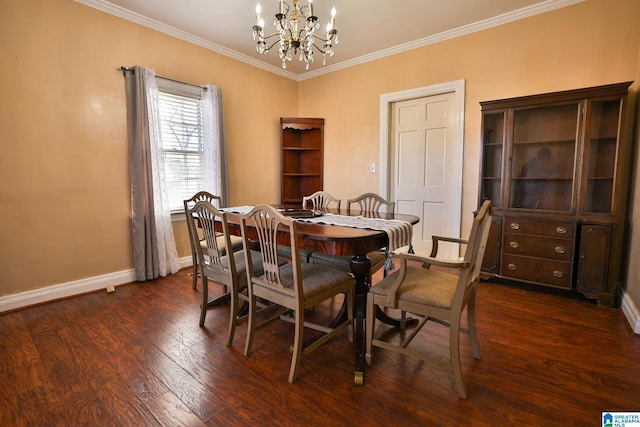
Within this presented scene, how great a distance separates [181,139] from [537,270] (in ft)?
13.0

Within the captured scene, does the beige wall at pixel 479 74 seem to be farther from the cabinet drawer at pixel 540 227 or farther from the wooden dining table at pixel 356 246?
the wooden dining table at pixel 356 246

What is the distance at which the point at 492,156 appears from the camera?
3.20m

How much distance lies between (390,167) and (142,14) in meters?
3.28

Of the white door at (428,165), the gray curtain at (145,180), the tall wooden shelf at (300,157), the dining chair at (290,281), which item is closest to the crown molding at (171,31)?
the gray curtain at (145,180)

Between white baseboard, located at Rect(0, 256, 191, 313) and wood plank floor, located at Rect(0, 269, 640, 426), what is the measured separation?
130 millimetres

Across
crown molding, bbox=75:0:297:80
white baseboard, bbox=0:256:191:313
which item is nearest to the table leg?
white baseboard, bbox=0:256:191:313

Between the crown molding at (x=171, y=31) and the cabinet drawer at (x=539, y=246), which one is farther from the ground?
the crown molding at (x=171, y=31)

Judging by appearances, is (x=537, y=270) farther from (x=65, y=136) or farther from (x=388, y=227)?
(x=65, y=136)

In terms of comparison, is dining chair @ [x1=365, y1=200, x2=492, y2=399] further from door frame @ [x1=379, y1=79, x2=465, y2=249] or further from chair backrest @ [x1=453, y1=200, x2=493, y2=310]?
door frame @ [x1=379, y1=79, x2=465, y2=249]

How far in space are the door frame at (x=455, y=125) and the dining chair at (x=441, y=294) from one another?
1990mm

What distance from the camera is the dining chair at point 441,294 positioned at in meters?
1.51

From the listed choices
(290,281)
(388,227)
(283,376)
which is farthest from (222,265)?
(388,227)

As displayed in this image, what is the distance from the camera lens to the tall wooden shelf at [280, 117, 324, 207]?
4691 millimetres

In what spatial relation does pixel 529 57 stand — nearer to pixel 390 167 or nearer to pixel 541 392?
pixel 390 167
